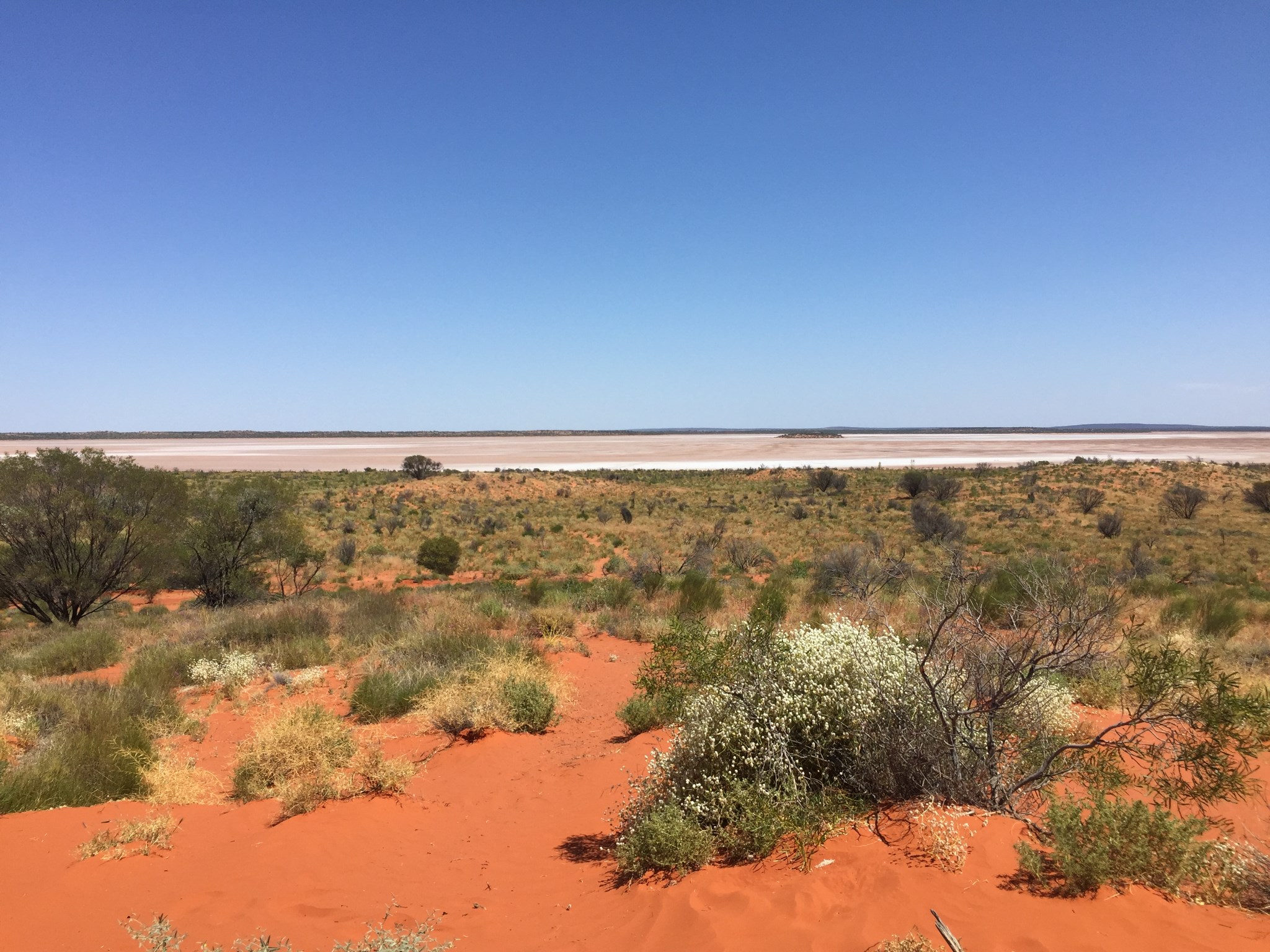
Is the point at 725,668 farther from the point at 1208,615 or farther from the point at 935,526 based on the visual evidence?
the point at 935,526

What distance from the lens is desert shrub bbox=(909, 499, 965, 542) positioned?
26.8 meters

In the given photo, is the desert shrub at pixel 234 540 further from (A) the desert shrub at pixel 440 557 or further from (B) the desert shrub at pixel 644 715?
(B) the desert shrub at pixel 644 715

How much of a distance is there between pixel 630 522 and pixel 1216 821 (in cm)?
3117

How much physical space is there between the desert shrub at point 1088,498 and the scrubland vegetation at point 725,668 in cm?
590

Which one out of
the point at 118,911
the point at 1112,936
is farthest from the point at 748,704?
the point at 118,911

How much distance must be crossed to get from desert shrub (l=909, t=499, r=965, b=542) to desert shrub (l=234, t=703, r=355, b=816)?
22.8 meters

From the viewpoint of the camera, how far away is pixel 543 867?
5.18 metres

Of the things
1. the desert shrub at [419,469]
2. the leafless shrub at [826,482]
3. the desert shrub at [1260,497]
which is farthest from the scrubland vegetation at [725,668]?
the desert shrub at [419,469]

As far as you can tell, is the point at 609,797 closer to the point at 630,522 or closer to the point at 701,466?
the point at 630,522

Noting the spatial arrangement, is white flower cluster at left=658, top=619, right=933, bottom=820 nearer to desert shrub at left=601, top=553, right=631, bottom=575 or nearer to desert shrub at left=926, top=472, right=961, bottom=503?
desert shrub at left=601, top=553, right=631, bottom=575

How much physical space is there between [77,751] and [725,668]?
5.98 m

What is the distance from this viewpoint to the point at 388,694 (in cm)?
880

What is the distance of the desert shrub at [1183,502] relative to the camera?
32.3 metres

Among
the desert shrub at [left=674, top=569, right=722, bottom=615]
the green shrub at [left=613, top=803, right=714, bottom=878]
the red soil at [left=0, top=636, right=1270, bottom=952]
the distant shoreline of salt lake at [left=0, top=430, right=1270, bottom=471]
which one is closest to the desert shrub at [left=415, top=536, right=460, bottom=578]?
the desert shrub at [left=674, top=569, right=722, bottom=615]
